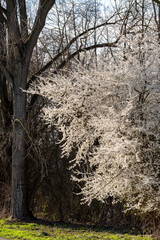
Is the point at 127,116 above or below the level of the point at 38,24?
below

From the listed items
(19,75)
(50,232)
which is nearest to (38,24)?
(19,75)

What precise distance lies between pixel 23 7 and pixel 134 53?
421 centimetres

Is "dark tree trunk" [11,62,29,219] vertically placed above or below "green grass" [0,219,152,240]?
above

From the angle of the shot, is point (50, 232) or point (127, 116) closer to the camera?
point (127, 116)

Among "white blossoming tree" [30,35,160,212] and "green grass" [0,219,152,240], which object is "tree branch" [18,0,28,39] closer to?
"white blossoming tree" [30,35,160,212]

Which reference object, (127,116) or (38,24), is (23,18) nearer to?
(38,24)

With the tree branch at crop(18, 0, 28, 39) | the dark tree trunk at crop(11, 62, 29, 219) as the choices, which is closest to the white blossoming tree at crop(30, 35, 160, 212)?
the dark tree trunk at crop(11, 62, 29, 219)

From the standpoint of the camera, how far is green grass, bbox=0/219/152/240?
693cm

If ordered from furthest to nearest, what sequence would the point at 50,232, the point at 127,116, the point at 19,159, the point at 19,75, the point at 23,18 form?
the point at 23,18
the point at 19,75
the point at 19,159
the point at 50,232
the point at 127,116

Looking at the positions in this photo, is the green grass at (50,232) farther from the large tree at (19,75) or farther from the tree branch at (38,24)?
the tree branch at (38,24)

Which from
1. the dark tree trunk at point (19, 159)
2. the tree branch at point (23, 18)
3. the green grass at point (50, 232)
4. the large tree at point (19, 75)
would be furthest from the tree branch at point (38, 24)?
the green grass at point (50, 232)

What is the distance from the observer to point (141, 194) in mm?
6941

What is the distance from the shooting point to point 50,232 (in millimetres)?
7730

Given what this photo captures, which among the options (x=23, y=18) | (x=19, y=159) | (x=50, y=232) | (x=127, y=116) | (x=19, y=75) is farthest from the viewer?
(x=23, y=18)
